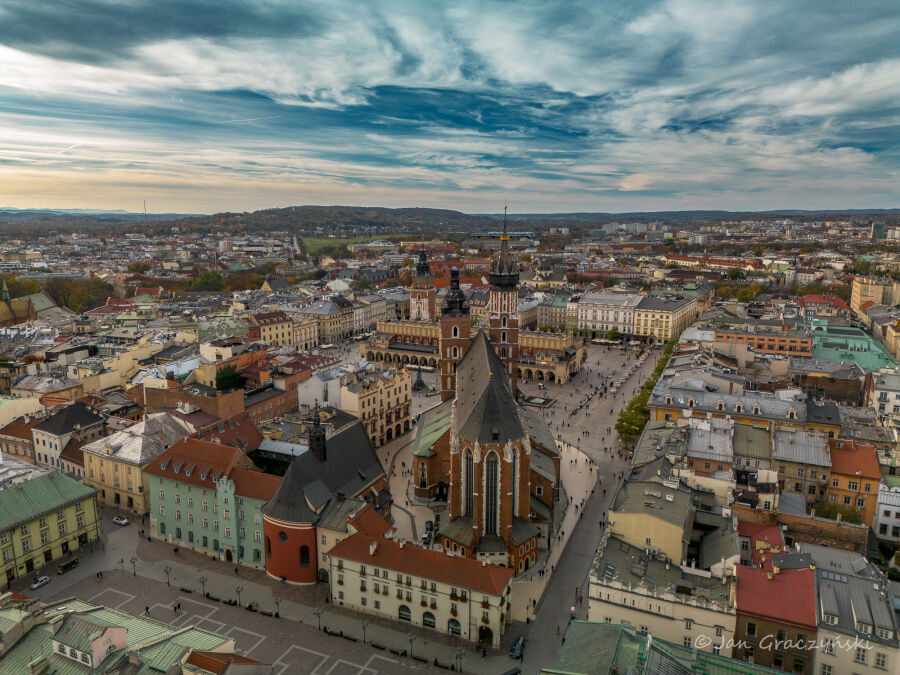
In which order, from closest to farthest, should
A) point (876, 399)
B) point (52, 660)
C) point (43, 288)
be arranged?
point (52, 660) < point (876, 399) < point (43, 288)

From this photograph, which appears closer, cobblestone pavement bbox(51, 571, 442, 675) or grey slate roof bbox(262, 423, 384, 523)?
cobblestone pavement bbox(51, 571, 442, 675)

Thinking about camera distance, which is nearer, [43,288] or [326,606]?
[326,606]

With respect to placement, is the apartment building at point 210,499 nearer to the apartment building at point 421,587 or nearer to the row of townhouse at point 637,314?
the apartment building at point 421,587

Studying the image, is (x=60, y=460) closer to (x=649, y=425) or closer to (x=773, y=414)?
(x=649, y=425)

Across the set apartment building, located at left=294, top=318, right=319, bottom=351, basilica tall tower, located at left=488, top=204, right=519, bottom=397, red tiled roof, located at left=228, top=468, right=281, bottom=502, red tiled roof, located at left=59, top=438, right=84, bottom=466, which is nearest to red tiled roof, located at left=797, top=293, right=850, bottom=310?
basilica tall tower, located at left=488, top=204, right=519, bottom=397

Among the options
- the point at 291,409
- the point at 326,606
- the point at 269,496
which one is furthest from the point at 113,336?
the point at 326,606

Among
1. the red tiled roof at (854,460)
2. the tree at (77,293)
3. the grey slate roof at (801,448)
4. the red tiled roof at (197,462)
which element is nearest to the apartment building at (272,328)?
the red tiled roof at (197,462)

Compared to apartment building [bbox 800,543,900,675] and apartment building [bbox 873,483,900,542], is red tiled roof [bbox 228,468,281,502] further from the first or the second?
apartment building [bbox 873,483,900,542]
